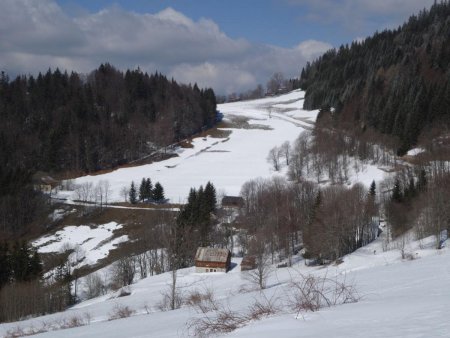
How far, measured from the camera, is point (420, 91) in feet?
299

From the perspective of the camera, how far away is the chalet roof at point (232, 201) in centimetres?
7525

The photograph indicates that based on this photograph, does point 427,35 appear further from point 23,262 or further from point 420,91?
point 23,262

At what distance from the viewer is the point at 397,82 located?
107m

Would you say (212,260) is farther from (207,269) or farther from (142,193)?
(142,193)

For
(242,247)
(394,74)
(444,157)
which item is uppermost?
(394,74)

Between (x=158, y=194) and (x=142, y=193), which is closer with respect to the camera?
(x=158, y=194)

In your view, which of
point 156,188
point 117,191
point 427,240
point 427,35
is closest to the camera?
point 427,240

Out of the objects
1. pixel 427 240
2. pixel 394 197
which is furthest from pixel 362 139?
pixel 427 240

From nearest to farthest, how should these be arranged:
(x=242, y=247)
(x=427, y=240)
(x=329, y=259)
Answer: (x=427, y=240) → (x=329, y=259) → (x=242, y=247)

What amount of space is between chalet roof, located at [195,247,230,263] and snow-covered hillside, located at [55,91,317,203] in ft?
109

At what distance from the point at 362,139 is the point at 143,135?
2425 inches

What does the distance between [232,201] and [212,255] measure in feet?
88.0

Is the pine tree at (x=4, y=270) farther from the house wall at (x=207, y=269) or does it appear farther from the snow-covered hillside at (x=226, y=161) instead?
the snow-covered hillside at (x=226, y=161)

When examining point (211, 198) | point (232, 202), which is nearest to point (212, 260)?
point (211, 198)
